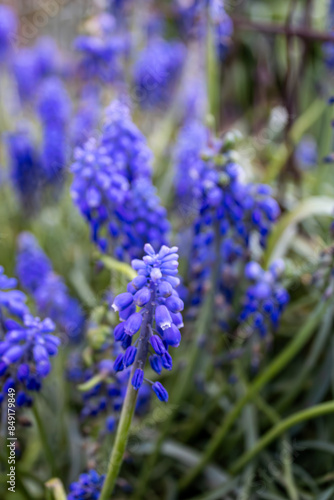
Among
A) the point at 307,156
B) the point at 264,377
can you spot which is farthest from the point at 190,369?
the point at 307,156

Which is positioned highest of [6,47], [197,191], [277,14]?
[277,14]

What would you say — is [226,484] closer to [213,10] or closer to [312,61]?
[213,10]

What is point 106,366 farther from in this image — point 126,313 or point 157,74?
point 157,74

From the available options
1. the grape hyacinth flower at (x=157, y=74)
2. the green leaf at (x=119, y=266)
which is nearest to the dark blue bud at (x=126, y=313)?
the green leaf at (x=119, y=266)

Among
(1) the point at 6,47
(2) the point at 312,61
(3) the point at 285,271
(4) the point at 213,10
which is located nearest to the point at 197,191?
(3) the point at 285,271

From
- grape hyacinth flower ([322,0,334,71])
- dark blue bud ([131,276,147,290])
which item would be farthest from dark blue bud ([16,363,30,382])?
grape hyacinth flower ([322,0,334,71])

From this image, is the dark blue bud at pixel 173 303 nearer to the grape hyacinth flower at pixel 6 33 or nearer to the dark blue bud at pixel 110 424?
the dark blue bud at pixel 110 424
